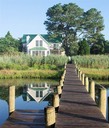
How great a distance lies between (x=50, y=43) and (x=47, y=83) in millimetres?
42098

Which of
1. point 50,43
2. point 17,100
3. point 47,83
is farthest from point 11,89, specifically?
point 50,43

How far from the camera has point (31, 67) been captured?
135ft

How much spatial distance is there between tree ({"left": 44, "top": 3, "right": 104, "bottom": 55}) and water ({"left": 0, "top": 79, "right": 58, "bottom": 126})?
4854 cm

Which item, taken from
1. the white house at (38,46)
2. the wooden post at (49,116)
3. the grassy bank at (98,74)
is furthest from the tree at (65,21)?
the wooden post at (49,116)

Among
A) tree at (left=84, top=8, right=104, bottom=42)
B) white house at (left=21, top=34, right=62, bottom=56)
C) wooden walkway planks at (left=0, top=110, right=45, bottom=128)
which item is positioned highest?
tree at (left=84, top=8, right=104, bottom=42)

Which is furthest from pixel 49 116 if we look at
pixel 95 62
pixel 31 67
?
pixel 95 62

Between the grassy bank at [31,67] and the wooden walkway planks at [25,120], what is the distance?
2118 cm

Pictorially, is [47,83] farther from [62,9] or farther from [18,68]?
[62,9]

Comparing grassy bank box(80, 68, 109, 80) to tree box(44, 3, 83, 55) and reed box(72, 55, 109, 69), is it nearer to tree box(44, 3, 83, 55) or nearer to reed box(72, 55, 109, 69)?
reed box(72, 55, 109, 69)

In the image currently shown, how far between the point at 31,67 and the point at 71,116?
3094 centimetres

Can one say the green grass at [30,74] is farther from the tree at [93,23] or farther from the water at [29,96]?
the tree at [93,23]

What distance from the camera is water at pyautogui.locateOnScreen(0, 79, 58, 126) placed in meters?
19.1

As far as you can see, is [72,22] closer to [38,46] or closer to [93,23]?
[93,23]

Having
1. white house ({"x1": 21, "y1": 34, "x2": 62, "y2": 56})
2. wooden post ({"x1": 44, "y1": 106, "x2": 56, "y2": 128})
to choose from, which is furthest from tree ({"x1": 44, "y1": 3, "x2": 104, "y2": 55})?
wooden post ({"x1": 44, "y1": 106, "x2": 56, "y2": 128})
